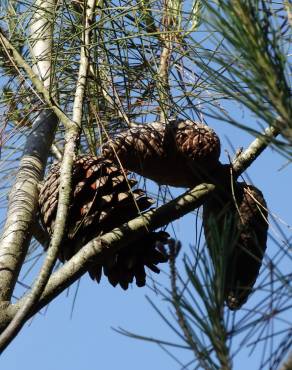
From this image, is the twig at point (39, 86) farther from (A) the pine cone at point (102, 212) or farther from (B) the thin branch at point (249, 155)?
(B) the thin branch at point (249, 155)

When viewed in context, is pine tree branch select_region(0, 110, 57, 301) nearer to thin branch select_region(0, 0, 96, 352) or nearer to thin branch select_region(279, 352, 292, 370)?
thin branch select_region(0, 0, 96, 352)

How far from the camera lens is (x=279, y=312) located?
0.96 meters

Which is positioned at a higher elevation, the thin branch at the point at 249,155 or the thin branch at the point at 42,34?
the thin branch at the point at 42,34

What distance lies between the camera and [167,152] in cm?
152

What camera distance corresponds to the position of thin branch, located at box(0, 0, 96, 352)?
1.10 meters

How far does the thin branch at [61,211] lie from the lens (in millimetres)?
1099

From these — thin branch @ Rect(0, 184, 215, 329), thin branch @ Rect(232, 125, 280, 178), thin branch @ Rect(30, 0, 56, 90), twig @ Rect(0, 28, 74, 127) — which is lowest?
thin branch @ Rect(0, 184, 215, 329)

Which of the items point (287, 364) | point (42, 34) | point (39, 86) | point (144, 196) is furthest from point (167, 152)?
point (287, 364)

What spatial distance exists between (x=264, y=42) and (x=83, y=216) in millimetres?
590

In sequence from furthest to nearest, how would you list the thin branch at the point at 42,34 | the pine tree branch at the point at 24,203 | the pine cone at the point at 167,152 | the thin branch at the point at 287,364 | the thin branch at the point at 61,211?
the thin branch at the point at 42,34 → the pine cone at the point at 167,152 → the pine tree branch at the point at 24,203 → the thin branch at the point at 61,211 → the thin branch at the point at 287,364

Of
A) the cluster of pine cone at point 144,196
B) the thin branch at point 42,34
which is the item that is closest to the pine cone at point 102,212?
the cluster of pine cone at point 144,196

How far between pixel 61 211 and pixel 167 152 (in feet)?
1.07

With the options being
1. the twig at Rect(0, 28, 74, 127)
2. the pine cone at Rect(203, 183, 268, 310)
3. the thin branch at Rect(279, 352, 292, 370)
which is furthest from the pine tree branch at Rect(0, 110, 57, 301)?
the thin branch at Rect(279, 352, 292, 370)

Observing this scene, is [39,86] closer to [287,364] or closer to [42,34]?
[42,34]
